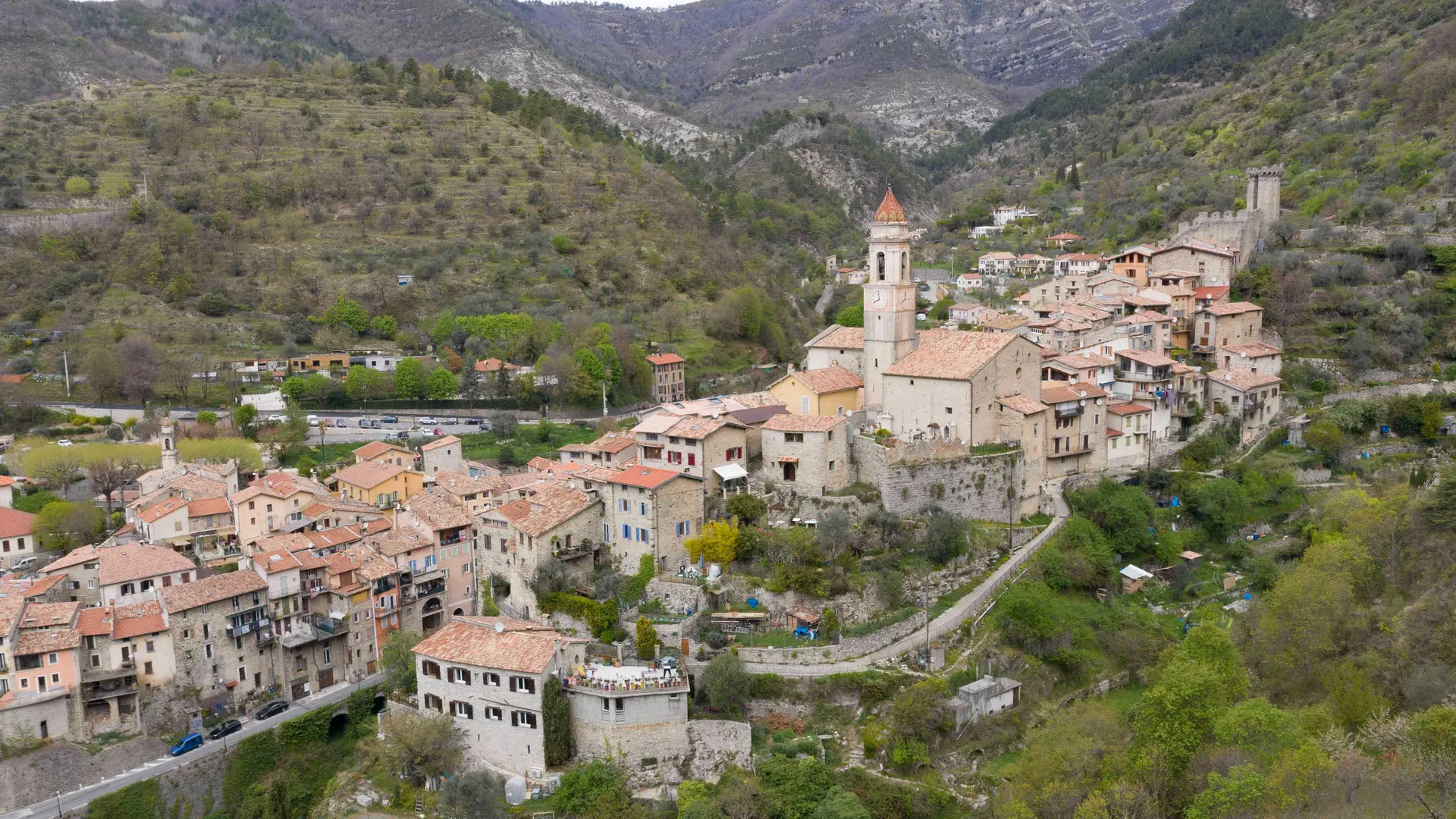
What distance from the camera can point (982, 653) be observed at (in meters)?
30.9

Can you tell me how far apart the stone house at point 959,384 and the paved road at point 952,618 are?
147 inches

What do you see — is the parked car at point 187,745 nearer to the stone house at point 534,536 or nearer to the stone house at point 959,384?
the stone house at point 534,536

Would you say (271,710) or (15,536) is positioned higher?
(15,536)

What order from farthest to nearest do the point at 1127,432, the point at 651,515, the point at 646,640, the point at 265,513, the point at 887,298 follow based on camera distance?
the point at 265,513, the point at 1127,432, the point at 887,298, the point at 651,515, the point at 646,640

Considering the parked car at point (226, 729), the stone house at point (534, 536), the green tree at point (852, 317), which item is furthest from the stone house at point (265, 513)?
the green tree at point (852, 317)

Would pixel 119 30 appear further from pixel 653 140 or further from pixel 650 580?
pixel 650 580

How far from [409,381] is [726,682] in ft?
129

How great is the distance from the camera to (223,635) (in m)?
35.2

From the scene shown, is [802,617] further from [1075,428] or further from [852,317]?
[852,317]

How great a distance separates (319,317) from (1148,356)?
175ft

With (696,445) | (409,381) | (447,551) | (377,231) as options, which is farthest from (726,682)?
(377,231)

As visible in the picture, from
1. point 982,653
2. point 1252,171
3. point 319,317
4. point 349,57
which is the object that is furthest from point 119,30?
point 982,653

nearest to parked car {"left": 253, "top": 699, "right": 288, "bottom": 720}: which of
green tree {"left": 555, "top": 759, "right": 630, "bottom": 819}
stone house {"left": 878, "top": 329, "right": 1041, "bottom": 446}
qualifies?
green tree {"left": 555, "top": 759, "right": 630, "bottom": 819}

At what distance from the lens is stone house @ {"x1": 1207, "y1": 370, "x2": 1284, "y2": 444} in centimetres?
4278
